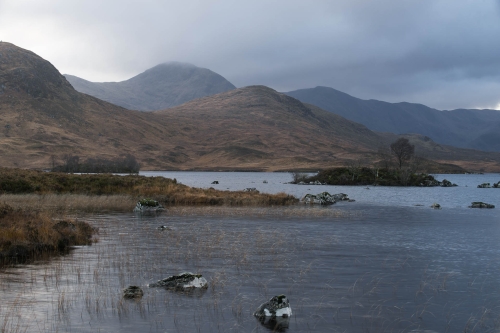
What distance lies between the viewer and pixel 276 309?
655 inches

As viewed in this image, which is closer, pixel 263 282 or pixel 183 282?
pixel 183 282

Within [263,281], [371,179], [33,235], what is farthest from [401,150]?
[263,281]

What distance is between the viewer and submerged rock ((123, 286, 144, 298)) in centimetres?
1855

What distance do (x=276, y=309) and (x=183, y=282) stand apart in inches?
204

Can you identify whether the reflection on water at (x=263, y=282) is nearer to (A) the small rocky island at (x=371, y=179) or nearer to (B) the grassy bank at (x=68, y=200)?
(B) the grassy bank at (x=68, y=200)

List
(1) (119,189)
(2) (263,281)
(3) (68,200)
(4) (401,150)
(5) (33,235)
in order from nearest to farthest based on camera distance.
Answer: (2) (263,281) → (5) (33,235) → (3) (68,200) → (1) (119,189) → (4) (401,150)

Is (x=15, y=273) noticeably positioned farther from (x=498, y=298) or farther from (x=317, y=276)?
(x=498, y=298)

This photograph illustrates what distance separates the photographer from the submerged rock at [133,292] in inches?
730

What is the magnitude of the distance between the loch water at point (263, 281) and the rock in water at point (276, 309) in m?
0.30

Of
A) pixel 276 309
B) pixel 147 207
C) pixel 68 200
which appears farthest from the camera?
pixel 147 207

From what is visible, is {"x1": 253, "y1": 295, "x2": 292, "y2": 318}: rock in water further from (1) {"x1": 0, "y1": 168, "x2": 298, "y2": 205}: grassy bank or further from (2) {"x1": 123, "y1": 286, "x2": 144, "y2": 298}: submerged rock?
(1) {"x1": 0, "y1": 168, "x2": 298, "y2": 205}: grassy bank

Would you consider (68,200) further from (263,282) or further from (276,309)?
(276,309)

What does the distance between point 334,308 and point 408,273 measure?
8041 mm

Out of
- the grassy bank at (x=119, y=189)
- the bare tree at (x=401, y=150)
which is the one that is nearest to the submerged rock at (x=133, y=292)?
the grassy bank at (x=119, y=189)
